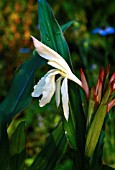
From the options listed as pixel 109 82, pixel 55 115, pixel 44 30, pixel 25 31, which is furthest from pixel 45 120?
pixel 109 82

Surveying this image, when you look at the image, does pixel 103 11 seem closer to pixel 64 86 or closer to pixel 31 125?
pixel 31 125

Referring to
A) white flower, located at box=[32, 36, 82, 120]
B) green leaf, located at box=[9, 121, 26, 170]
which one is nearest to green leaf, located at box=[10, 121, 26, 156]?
green leaf, located at box=[9, 121, 26, 170]

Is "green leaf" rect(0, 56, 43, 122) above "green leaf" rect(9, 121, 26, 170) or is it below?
above

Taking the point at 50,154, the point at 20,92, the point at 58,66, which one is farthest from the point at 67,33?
the point at 58,66

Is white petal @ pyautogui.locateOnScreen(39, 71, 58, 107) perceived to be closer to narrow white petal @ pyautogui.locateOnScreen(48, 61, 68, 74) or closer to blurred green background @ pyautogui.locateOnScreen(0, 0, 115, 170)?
narrow white petal @ pyautogui.locateOnScreen(48, 61, 68, 74)

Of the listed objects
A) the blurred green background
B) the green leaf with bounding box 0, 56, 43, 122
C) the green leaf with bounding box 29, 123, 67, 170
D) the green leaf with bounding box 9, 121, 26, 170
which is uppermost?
the green leaf with bounding box 0, 56, 43, 122

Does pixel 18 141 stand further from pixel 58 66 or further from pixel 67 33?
pixel 67 33

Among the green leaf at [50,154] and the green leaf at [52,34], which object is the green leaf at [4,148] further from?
the green leaf at [52,34]
